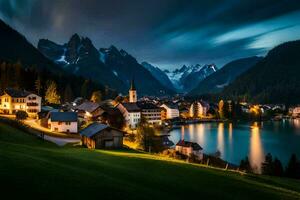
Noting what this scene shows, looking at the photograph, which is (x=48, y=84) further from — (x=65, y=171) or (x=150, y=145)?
(x=65, y=171)

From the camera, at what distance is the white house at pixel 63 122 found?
72500mm

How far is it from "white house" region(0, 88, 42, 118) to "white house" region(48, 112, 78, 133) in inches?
840

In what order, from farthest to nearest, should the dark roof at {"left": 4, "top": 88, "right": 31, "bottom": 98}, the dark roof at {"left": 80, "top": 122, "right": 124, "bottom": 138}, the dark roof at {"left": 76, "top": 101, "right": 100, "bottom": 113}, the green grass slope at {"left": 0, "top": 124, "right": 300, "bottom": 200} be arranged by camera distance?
the dark roof at {"left": 76, "top": 101, "right": 100, "bottom": 113}
the dark roof at {"left": 4, "top": 88, "right": 31, "bottom": 98}
the dark roof at {"left": 80, "top": 122, "right": 124, "bottom": 138}
the green grass slope at {"left": 0, "top": 124, "right": 300, "bottom": 200}

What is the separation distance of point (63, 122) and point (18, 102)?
25.7 metres

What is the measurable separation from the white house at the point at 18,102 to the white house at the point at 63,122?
840 inches

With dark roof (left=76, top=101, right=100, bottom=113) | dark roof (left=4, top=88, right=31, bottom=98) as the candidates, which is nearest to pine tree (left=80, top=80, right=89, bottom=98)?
dark roof (left=76, top=101, right=100, bottom=113)

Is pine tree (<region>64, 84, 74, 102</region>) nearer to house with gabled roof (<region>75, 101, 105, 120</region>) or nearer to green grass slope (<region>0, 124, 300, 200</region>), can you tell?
house with gabled roof (<region>75, 101, 105, 120</region>)

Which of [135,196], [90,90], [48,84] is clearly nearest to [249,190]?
[135,196]

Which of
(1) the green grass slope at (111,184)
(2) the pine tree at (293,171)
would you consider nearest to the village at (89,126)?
(2) the pine tree at (293,171)

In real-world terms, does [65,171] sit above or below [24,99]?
below

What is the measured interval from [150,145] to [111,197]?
5448 cm

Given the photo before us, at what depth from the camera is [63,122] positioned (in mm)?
73062

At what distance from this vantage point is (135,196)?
16.2m

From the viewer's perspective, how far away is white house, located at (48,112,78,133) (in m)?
72.5
